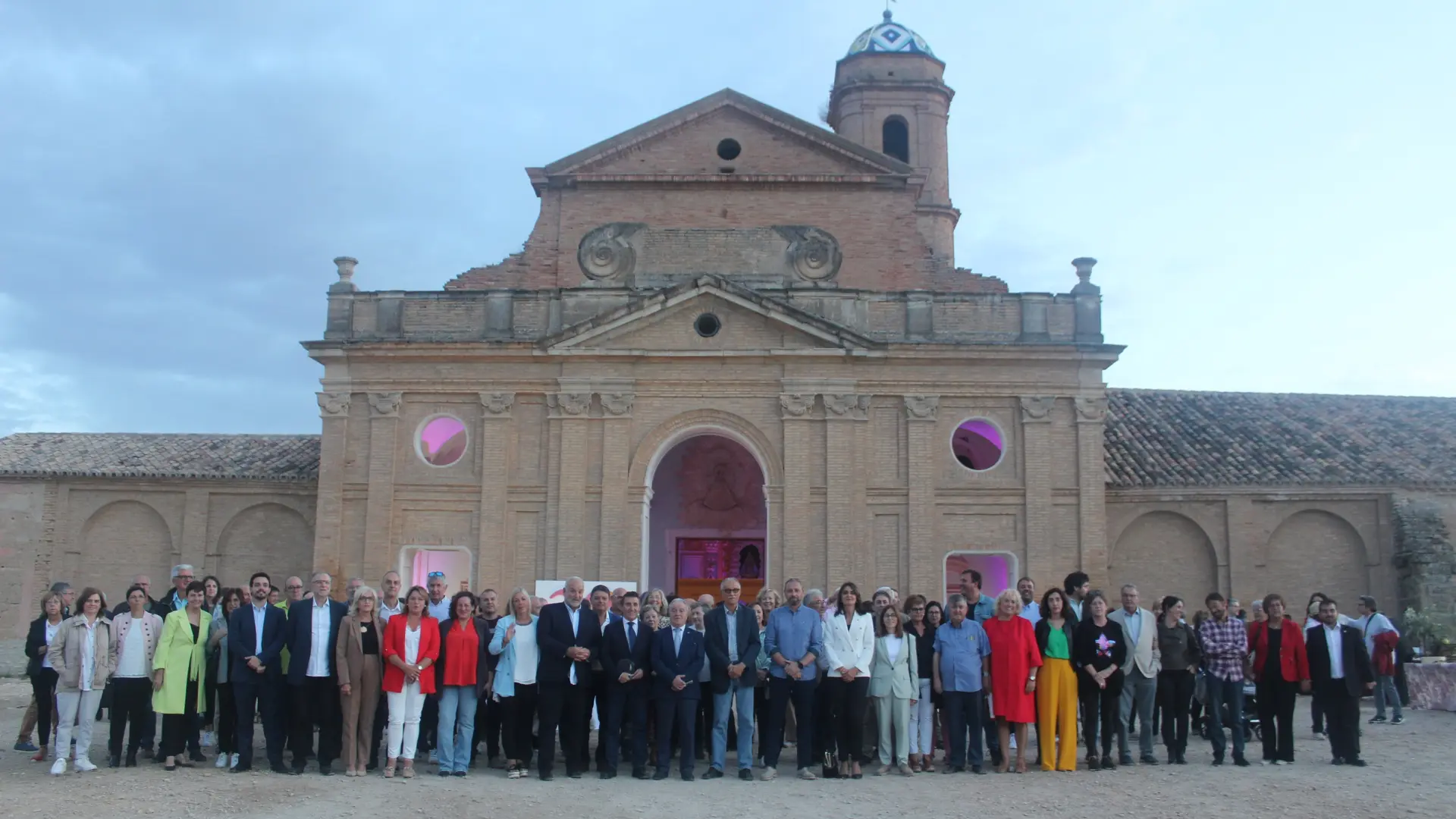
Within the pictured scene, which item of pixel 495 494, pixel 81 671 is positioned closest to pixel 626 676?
pixel 81 671

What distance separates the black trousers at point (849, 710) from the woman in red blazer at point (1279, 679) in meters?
4.27

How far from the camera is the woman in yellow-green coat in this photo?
453 inches

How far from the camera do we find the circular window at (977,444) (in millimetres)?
21984

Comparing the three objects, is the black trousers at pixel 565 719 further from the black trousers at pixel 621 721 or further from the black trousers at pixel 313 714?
the black trousers at pixel 313 714

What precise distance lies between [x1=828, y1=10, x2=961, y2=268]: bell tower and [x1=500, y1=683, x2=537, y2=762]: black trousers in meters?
22.1

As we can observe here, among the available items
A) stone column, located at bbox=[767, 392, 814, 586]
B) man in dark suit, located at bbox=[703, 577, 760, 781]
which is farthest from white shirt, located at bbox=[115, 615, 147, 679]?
stone column, located at bbox=[767, 392, 814, 586]

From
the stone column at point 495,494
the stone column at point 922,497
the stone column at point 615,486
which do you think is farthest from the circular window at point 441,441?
the stone column at point 922,497

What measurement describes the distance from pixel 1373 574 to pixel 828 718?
16.8 meters

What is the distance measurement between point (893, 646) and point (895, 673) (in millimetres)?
260

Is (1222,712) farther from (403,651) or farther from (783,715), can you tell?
(403,651)

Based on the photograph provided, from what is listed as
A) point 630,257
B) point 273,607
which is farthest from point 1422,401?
point 273,607

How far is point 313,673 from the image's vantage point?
11.4 metres

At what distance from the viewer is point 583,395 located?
21.9m

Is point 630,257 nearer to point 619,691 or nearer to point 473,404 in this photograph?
point 473,404
